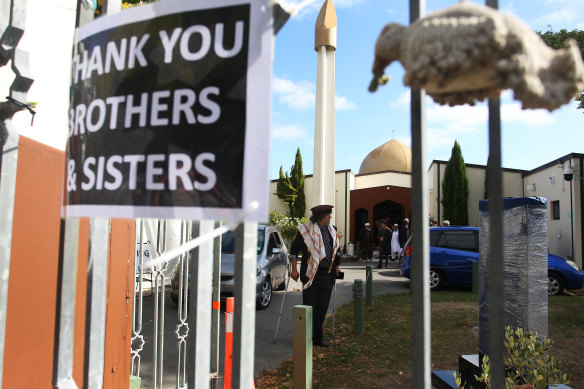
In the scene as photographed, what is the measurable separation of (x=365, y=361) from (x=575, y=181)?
48.4ft

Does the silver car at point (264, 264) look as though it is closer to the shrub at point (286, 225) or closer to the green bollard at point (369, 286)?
the green bollard at point (369, 286)

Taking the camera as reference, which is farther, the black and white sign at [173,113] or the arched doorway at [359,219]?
the arched doorway at [359,219]

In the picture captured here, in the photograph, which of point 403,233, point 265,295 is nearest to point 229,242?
point 265,295

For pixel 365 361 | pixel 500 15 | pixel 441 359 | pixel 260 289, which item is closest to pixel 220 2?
pixel 500 15

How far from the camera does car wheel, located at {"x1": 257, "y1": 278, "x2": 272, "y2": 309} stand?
27.7 ft

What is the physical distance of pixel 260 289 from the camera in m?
8.30

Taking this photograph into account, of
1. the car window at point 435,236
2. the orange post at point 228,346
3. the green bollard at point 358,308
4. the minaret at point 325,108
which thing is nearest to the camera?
the orange post at point 228,346

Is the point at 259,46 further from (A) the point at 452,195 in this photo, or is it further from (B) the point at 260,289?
(A) the point at 452,195

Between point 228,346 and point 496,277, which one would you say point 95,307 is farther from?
point 228,346

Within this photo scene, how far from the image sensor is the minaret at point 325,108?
17234 millimetres

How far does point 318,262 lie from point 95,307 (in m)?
4.21

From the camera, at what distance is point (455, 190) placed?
74.1ft

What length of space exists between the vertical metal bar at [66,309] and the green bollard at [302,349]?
2.72 m

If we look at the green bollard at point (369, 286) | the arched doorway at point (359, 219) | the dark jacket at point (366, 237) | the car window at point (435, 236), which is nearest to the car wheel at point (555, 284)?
the car window at point (435, 236)
